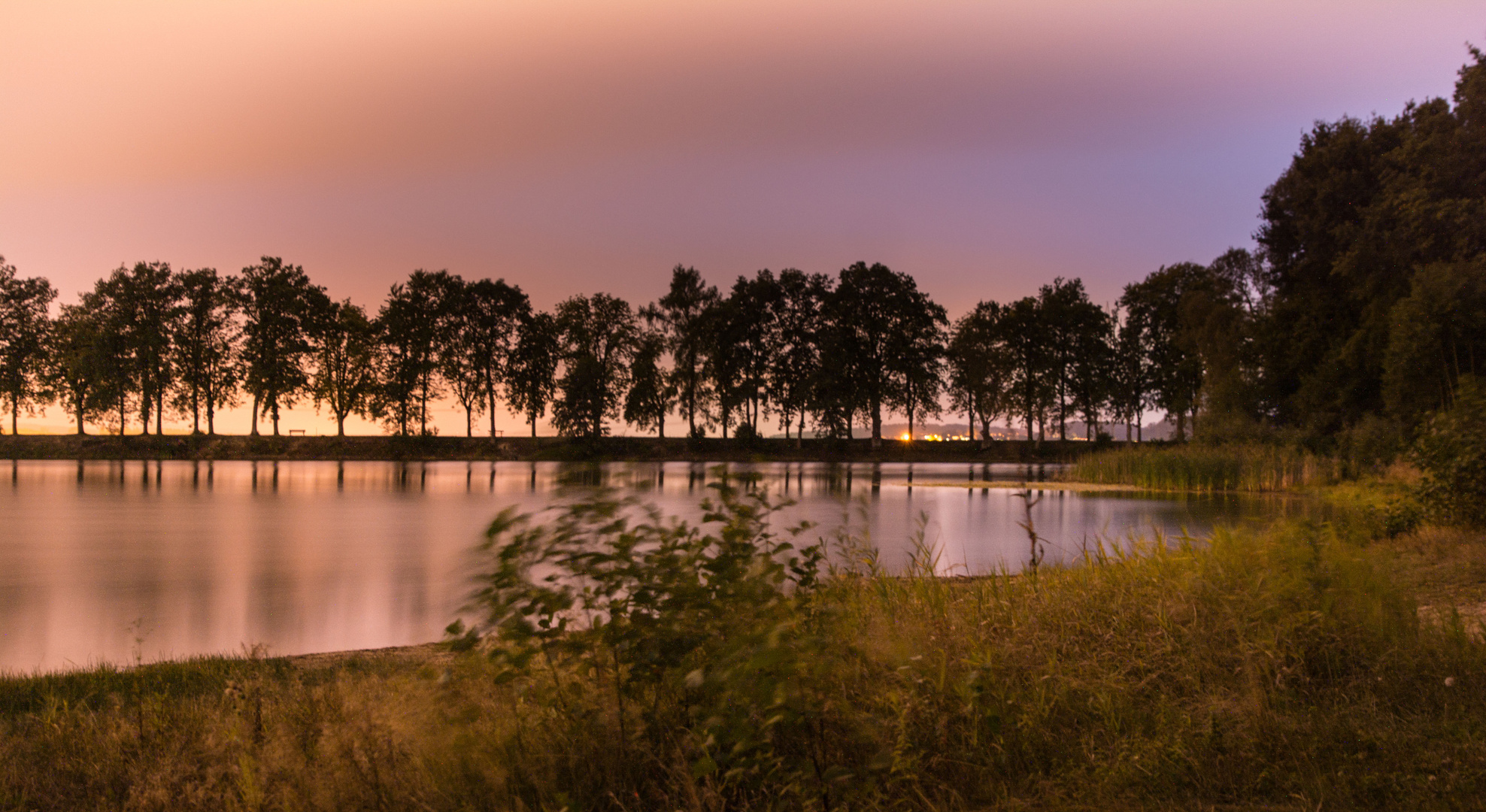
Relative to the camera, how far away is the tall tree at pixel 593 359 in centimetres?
6391

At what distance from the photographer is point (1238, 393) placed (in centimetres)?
4297

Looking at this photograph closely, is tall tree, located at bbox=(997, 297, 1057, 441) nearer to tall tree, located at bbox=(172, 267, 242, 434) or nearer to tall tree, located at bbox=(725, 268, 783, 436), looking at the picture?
tall tree, located at bbox=(725, 268, 783, 436)

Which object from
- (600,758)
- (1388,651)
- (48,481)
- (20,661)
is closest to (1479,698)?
(1388,651)

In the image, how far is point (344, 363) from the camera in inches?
2655

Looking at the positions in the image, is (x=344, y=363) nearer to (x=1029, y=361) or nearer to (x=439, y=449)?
(x=439, y=449)

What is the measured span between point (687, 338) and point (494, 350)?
15071mm

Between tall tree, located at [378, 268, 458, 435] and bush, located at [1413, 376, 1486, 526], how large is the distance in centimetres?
6168

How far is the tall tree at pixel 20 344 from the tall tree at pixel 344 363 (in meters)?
20.2

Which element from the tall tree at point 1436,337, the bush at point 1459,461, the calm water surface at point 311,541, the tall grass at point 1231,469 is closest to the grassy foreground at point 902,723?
the calm water surface at point 311,541

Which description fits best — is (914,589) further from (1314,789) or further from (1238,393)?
(1238,393)

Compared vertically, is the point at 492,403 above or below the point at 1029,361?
below

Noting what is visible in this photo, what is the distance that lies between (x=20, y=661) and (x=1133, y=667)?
9.87m

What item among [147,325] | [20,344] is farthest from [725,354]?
[20,344]

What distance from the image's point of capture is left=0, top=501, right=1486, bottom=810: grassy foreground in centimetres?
A: 397
